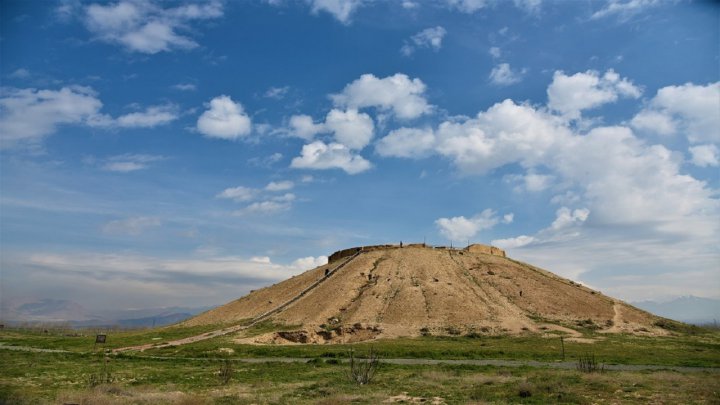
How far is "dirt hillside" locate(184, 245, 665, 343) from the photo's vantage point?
5612cm

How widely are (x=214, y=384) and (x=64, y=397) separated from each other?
7173mm

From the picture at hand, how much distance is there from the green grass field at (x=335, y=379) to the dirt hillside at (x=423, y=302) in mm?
11574

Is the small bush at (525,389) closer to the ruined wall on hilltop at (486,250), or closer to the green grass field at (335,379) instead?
the green grass field at (335,379)

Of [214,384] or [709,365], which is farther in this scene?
[709,365]

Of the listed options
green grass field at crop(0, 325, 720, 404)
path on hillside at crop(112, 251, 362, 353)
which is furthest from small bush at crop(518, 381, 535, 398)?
path on hillside at crop(112, 251, 362, 353)

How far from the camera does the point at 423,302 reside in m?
62.7

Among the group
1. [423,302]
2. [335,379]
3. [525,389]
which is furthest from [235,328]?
[525,389]

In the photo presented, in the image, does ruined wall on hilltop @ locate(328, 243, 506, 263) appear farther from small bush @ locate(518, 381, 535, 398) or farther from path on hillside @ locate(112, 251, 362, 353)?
small bush @ locate(518, 381, 535, 398)

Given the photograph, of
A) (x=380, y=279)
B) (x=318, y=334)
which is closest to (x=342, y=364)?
(x=318, y=334)

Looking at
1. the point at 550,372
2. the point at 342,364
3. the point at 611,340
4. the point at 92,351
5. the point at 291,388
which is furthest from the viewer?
the point at 611,340

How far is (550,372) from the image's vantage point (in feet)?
90.8

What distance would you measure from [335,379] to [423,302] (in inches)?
1476

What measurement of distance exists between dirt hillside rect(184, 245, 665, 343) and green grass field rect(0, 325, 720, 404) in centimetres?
1157

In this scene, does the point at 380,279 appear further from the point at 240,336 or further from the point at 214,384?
the point at 214,384
